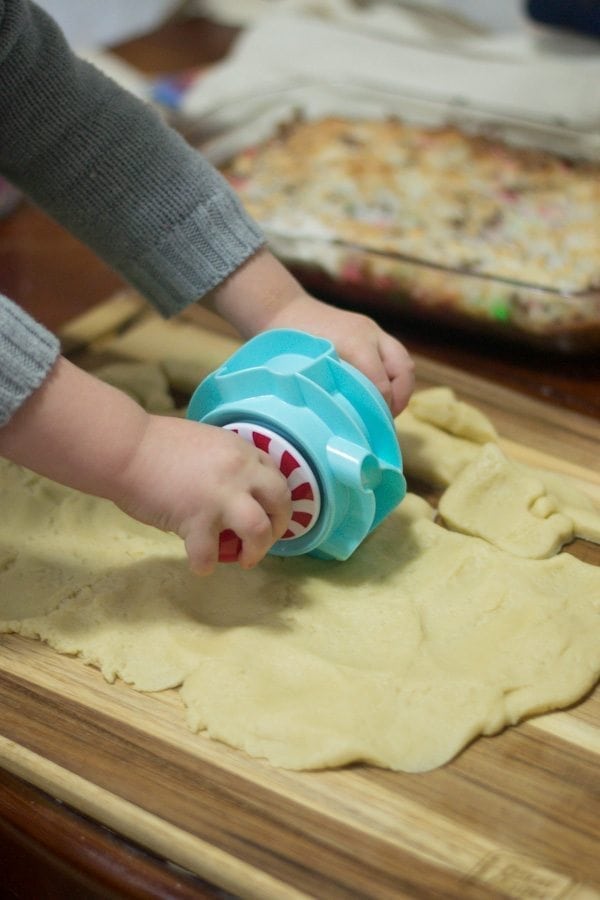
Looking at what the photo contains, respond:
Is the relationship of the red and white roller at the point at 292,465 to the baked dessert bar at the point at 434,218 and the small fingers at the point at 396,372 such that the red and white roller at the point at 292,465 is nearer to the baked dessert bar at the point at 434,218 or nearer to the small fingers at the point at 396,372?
the small fingers at the point at 396,372

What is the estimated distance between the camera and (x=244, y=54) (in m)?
1.58

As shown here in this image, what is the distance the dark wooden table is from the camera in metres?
0.63

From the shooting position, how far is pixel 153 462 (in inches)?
26.5

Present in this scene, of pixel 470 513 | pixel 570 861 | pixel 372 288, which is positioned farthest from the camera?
pixel 372 288

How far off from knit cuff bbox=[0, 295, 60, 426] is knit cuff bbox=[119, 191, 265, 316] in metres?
0.23

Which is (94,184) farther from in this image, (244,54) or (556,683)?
(244,54)

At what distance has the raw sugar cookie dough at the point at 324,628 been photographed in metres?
0.67

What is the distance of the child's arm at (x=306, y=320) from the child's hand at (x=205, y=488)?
0.17 metres

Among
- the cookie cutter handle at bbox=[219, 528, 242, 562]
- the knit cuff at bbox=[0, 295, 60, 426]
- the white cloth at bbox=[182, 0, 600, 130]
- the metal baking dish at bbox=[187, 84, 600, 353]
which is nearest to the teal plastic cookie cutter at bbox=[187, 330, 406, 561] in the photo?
the cookie cutter handle at bbox=[219, 528, 242, 562]

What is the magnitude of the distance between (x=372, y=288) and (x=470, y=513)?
1.16 feet

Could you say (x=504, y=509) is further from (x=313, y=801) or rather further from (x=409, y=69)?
(x=409, y=69)

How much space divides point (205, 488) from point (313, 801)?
20 centimetres

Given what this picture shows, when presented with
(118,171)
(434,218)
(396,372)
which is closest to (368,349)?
(396,372)

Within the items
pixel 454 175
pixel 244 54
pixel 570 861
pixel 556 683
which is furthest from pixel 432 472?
pixel 244 54
